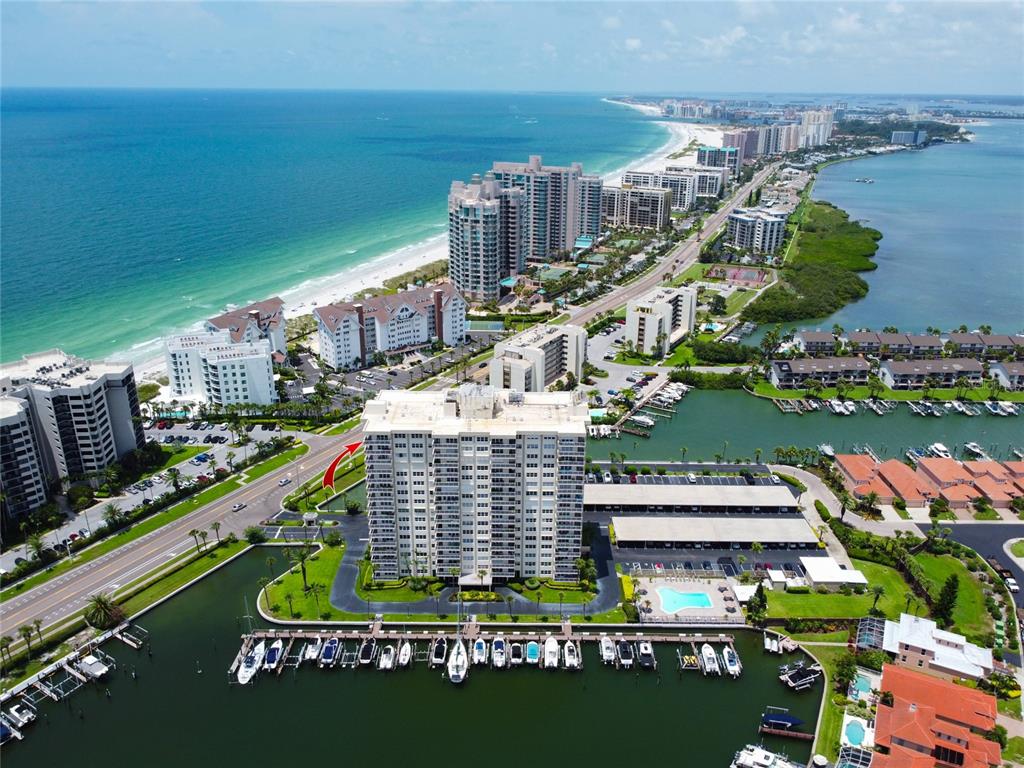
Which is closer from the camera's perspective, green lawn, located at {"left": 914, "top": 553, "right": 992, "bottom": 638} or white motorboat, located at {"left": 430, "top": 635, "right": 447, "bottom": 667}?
white motorboat, located at {"left": 430, "top": 635, "right": 447, "bottom": 667}

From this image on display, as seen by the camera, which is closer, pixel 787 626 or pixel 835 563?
pixel 787 626

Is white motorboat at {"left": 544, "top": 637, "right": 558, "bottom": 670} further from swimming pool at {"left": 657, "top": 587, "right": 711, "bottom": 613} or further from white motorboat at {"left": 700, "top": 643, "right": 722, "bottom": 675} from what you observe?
white motorboat at {"left": 700, "top": 643, "right": 722, "bottom": 675}

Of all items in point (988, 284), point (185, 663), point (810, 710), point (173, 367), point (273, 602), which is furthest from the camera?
point (988, 284)

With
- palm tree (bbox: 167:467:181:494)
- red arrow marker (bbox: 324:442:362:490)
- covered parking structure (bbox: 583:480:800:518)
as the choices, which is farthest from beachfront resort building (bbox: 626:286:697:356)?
palm tree (bbox: 167:467:181:494)

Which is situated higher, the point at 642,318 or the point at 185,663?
the point at 642,318

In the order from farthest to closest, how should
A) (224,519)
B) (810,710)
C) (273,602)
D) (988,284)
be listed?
(988,284), (224,519), (273,602), (810,710)

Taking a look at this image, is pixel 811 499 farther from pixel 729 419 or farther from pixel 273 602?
pixel 273 602

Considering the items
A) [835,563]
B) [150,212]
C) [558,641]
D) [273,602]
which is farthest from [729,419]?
[150,212]
